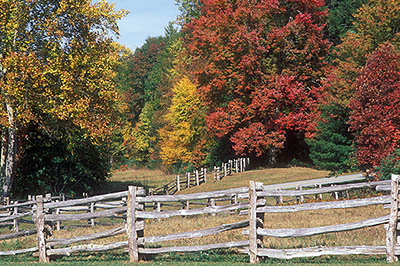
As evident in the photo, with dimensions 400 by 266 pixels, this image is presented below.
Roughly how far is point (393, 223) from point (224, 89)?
37.9 m

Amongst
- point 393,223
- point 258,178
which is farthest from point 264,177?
point 393,223

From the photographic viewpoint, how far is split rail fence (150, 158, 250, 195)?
3921cm

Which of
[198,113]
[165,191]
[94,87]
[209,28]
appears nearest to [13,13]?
[94,87]

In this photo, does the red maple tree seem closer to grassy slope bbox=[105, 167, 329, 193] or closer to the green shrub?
grassy slope bbox=[105, 167, 329, 193]

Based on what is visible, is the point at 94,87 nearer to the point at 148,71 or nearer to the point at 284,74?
the point at 284,74

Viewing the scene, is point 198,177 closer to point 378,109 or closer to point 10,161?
point 10,161

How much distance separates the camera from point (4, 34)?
2844 centimetres

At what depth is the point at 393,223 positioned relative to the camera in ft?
37.7

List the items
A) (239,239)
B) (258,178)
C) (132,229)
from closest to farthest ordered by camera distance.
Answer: (132,229) → (239,239) → (258,178)

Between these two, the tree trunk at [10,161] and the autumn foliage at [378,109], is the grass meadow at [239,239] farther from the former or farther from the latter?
the tree trunk at [10,161]

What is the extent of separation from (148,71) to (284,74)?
56017mm

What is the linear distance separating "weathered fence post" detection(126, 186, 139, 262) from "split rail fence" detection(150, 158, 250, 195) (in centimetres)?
2296

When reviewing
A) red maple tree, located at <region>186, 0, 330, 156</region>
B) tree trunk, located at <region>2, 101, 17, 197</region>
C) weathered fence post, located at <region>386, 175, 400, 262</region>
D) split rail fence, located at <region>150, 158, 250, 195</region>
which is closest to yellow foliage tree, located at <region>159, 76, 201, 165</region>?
red maple tree, located at <region>186, 0, 330, 156</region>

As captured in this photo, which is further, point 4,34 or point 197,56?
point 197,56
